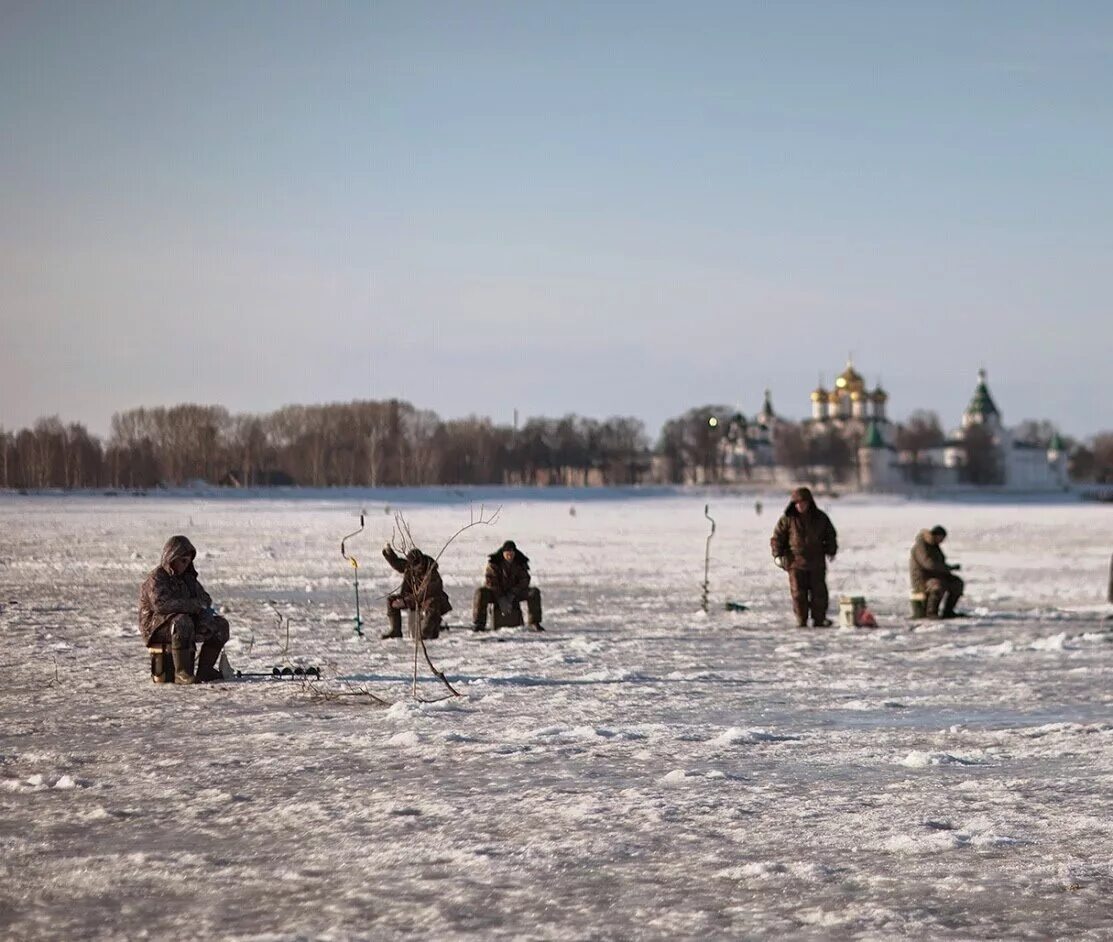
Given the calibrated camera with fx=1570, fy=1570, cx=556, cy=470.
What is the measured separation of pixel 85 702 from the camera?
984 cm

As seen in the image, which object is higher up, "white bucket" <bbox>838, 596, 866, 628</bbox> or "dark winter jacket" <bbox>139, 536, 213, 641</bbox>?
"dark winter jacket" <bbox>139, 536, 213, 641</bbox>

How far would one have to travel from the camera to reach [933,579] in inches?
650

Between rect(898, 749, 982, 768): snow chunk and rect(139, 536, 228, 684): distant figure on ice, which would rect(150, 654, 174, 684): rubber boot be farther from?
rect(898, 749, 982, 768): snow chunk

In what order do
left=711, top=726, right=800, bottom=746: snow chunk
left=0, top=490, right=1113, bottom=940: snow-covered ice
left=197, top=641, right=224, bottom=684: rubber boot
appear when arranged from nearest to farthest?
→ left=0, top=490, right=1113, bottom=940: snow-covered ice → left=711, top=726, right=800, bottom=746: snow chunk → left=197, top=641, right=224, bottom=684: rubber boot

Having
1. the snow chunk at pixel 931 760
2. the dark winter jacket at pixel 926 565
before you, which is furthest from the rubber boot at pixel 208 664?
the dark winter jacket at pixel 926 565

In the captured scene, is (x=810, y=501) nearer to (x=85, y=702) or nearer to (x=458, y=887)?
(x=85, y=702)

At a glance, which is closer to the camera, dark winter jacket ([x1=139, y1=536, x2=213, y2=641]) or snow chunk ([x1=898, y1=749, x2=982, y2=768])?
snow chunk ([x1=898, y1=749, x2=982, y2=768])

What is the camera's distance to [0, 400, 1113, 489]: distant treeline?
50538mm

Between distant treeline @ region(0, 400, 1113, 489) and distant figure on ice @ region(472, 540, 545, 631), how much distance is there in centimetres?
2081

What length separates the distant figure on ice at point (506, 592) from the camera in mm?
14852

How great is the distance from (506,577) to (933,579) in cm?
472

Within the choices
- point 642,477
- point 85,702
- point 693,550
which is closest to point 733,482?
point 642,477

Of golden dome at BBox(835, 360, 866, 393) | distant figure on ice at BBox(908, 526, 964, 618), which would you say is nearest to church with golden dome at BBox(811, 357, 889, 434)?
golden dome at BBox(835, 360, 866, 393)

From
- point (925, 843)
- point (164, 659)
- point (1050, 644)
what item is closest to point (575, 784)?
point (925, 843)
